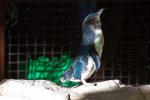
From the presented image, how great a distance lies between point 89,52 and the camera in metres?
4.58

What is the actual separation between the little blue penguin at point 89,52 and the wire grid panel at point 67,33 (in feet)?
2.10

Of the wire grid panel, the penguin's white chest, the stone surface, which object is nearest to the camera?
the stone surface

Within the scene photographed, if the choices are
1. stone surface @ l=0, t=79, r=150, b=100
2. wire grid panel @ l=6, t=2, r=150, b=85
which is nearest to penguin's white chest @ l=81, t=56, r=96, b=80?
stone surface @ l=0, t=79, r=150, b=100

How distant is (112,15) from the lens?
5.39 metres

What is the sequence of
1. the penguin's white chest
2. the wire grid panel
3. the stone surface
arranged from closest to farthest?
the stone surface → the penguin's white chest → the wire grid panel

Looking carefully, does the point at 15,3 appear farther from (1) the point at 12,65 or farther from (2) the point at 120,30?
(2) the point at 120,30

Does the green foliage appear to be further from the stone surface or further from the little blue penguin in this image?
the stone surface

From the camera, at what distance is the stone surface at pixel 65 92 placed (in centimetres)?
399

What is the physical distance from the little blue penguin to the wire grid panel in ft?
2.10

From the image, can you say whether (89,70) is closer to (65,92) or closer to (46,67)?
(65,92)

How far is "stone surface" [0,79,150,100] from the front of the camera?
3.99 metres

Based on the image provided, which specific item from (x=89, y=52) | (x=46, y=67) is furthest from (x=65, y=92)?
(x=46, y=67)

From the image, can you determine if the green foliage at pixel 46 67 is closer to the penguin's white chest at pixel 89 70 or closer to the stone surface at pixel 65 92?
the penguin's white chest at pixel 89 70

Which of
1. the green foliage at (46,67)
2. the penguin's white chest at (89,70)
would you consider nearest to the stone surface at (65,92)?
the penguin's white chest at (89,70)
